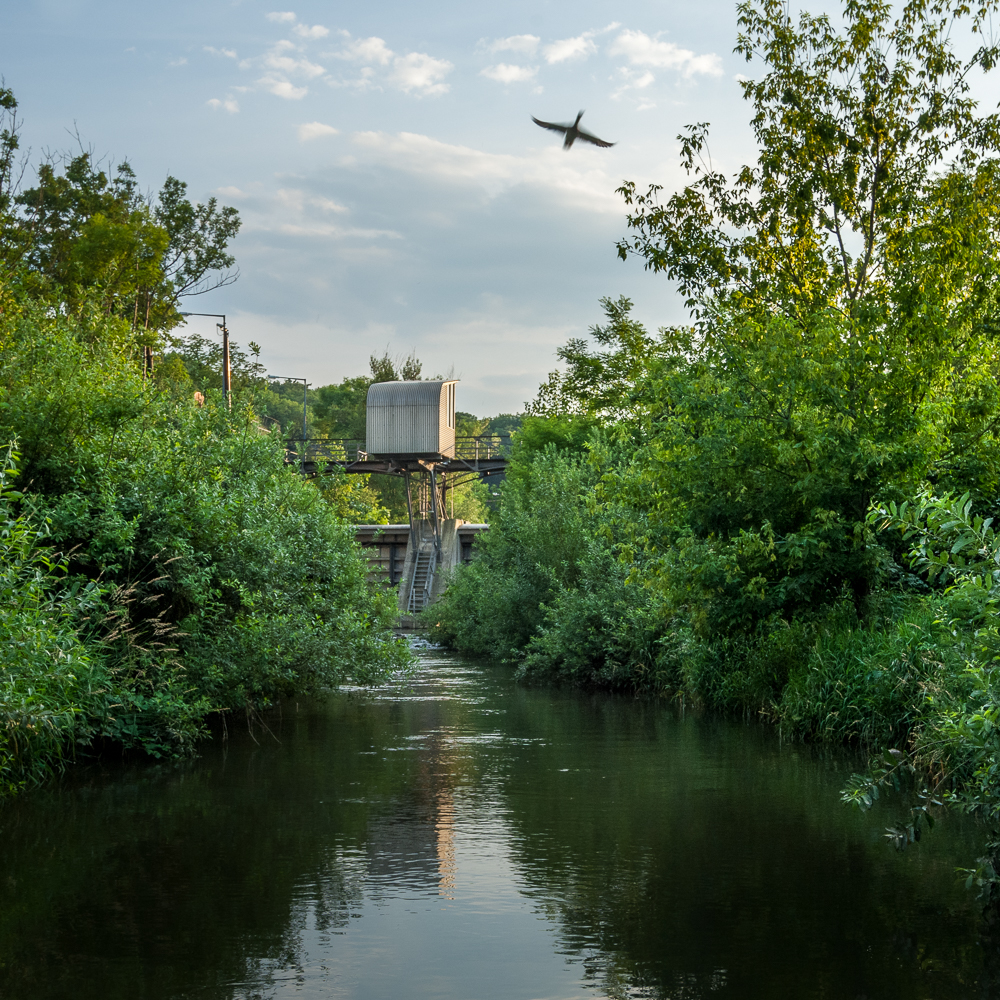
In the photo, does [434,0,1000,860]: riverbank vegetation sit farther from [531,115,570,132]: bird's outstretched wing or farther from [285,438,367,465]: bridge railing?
[285,438,367,465]: bridge railing

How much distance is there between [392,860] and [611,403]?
103 ft

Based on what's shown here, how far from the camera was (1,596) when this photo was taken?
1069 cm

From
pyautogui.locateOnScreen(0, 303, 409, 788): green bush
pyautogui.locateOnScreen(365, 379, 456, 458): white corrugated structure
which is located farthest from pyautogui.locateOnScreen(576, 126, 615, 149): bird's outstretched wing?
pyautogui.locateOnScreen(365, 379, 456, 458): white corrugated structure

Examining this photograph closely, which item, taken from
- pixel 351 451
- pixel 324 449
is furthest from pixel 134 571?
pixel 324 449

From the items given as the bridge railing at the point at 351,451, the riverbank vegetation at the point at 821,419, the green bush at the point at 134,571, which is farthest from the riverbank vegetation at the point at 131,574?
the bridge railing at the point at 351,451

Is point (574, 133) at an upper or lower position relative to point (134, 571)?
upper

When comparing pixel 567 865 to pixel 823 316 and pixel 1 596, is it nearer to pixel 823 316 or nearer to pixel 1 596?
pixel 1 596

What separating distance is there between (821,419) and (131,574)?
30.7 feet

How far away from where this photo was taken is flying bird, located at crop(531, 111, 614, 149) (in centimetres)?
1525

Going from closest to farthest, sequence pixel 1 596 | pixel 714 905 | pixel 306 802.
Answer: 1. pixel 714 905
2. pixel 1 596
3. pixel 306 802

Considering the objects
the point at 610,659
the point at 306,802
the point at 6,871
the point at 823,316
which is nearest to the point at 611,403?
the point at 610,659

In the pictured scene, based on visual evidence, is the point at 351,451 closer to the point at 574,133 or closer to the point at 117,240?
the point at 117,240

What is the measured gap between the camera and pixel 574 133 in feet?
50.5

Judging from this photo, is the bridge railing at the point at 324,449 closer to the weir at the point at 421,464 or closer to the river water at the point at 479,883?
the weir at the point at 421,464
